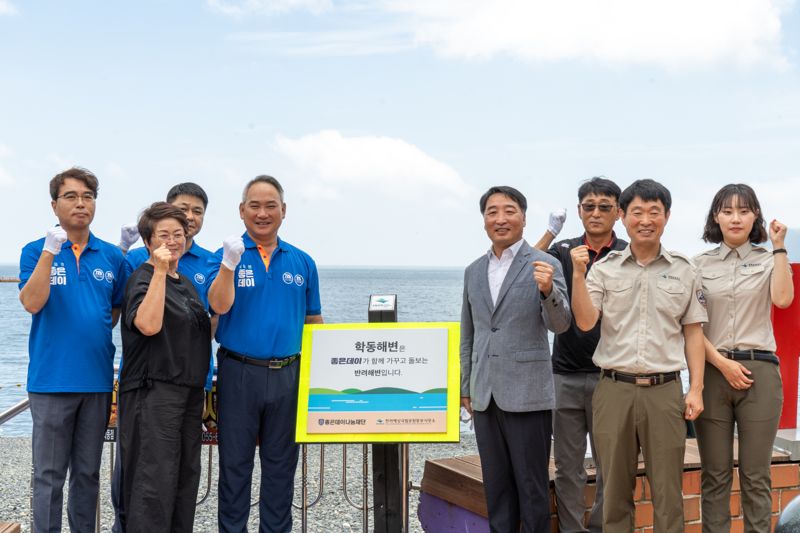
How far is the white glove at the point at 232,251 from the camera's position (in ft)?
12.3

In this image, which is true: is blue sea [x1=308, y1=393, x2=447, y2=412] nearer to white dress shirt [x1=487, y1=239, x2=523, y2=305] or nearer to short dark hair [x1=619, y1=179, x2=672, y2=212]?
white dress shirt [x1=487, y1=239, x2=523, y2=305]

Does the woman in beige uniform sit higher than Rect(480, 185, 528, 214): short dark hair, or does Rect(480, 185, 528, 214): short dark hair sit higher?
Rect(480, 185, 528, 214): short dark hair

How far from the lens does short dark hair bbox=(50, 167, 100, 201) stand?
13.2 feet

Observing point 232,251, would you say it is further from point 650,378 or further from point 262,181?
point 650,378

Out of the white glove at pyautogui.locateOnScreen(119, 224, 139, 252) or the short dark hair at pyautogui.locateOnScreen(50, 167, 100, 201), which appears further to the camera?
the white glove at pyautogui.locateOnScreen(119, 224, 139, 252)

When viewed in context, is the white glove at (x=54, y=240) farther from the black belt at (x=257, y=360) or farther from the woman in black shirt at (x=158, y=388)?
the black belt at (x=257, y=360)

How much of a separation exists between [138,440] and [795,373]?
377 centimetres

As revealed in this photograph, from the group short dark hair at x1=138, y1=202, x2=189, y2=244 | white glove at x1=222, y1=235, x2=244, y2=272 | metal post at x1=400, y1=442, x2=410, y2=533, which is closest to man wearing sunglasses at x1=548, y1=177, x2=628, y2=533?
metal post at x1=400, y1=442, x2=410, y2=533

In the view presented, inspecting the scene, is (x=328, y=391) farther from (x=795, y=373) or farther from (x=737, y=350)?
(x=795, y=373)

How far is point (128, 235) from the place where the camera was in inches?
187

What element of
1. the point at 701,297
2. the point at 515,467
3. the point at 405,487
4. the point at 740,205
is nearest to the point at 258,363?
the point at 405,487

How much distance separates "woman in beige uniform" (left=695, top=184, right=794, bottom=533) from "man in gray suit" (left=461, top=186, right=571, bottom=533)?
0.84m

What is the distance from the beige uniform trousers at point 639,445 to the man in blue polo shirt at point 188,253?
202cm

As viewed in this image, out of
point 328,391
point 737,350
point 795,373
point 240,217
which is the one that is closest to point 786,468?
point 795,373
